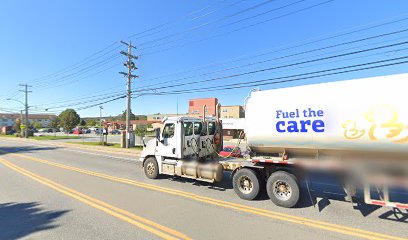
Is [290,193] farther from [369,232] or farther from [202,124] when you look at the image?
Result: [202,124]

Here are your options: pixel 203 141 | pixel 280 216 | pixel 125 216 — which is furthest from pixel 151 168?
pixel 280 216

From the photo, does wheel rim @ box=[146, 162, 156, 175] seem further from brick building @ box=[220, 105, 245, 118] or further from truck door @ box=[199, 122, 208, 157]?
brick building @ box=[220, 105, 245, 118]

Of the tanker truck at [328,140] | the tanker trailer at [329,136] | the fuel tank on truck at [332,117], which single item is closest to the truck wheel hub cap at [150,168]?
the tanker truck at [328,140]

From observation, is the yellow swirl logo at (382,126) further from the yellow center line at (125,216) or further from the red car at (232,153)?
the yellow center line at (125,216)

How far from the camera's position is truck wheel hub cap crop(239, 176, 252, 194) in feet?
23.4

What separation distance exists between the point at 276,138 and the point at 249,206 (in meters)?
1.96

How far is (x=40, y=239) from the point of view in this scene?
4.71 metres

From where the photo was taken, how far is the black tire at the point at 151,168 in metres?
9.77

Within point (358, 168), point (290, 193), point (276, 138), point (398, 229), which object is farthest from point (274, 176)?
point (398, 229)

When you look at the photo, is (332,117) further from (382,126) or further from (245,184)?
(245,184)

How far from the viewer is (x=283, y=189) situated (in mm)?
6535

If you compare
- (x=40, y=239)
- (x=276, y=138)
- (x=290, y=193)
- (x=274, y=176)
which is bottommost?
(x=40, y=239)

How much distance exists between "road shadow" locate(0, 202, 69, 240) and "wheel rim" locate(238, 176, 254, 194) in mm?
4751

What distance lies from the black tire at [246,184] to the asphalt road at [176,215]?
0.85 ft
